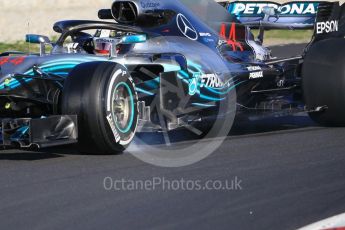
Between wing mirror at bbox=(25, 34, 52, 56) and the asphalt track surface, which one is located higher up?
wing mirror at bbox=(25, 34, 52, 56)

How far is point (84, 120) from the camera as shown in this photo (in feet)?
22.2

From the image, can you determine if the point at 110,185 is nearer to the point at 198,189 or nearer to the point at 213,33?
the point at 198,189

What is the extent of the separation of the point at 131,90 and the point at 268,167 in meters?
1.56

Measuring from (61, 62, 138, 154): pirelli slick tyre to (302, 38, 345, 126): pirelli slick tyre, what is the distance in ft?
8.24

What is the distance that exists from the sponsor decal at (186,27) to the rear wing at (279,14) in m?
1.64

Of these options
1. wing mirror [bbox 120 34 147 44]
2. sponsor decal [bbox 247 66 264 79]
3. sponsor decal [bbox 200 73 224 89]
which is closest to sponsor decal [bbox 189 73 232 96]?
sponsor decal [bbox 200 73 224 89]

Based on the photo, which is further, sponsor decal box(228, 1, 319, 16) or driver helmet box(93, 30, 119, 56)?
sponsor decal box(228, 1, 319, 16)

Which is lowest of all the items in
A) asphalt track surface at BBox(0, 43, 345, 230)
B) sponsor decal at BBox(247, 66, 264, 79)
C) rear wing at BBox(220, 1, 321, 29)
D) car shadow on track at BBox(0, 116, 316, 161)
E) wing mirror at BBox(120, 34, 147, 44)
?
car shadow on track at BBox(0, 116, 316, 161)

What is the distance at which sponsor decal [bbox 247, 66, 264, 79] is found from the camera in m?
8.78

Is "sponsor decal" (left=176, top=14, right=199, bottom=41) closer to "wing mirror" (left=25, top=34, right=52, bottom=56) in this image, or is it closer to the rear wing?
"wing mirror" (left=25, top=34, right=52, bottom=56)

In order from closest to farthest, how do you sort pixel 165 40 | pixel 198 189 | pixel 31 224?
1. pixel 31 224
2. pixel 198 189
3. pixel 165 40

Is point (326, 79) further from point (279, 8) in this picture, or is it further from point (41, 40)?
point (41, 40)

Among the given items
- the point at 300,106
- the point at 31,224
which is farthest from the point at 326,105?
the point at 31,224

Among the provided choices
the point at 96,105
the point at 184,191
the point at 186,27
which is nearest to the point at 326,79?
the point at 186,27
